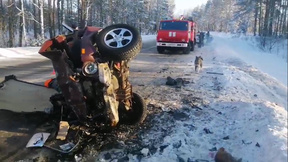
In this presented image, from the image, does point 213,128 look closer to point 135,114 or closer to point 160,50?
point 135,114

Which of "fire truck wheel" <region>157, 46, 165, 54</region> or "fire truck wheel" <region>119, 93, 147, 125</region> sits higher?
"fire truck wheel" <region>157, 46, 165, 54</region>

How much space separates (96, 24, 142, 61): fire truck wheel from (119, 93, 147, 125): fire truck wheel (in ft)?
3.56

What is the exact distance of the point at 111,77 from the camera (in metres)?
3.87

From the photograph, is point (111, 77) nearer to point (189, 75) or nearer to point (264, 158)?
point (264, 158)

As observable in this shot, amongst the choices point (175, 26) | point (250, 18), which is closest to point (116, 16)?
point (250, 18)

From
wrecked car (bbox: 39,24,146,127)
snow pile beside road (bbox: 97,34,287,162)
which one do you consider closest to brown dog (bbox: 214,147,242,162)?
snow pile beside road (bbox: 97,34,287,162)

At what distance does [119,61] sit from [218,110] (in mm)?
2605

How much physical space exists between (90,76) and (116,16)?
5558 centimetres

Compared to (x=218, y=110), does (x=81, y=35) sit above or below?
above

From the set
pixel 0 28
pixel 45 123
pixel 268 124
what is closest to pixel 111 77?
pixel 45 123

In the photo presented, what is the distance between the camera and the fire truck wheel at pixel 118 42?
3.67 metres

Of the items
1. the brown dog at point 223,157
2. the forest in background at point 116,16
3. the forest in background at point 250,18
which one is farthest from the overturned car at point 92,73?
the forest in background at point 250,18

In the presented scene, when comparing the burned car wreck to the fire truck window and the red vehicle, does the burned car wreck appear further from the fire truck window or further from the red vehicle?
the fire truck window

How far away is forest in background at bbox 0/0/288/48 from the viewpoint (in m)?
29.9
